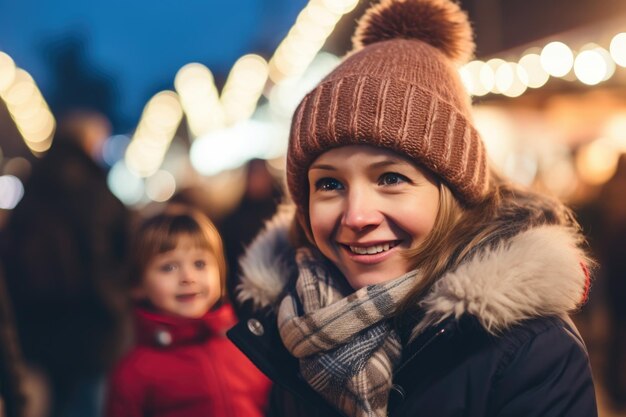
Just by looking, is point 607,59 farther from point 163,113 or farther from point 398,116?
point 163,113

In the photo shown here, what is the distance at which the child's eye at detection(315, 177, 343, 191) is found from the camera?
1.97m

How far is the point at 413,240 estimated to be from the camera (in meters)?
1.88

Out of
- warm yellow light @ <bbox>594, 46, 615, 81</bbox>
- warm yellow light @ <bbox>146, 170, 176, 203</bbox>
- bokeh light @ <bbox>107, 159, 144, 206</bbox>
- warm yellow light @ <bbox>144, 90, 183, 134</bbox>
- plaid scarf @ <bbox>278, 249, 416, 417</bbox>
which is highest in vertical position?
warm yellow light @ <bbox>594, 46, 615, 81</bbox>

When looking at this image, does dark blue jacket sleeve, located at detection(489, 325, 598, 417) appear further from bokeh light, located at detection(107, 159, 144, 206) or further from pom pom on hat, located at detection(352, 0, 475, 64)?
bokeh light, located at detection(107, 159, 144, 206)

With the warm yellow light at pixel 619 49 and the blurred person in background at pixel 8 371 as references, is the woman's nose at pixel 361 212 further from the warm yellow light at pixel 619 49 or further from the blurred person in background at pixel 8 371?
the warm yellow light at pixel 619 49

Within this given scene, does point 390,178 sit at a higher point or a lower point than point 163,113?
higher

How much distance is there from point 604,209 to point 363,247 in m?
4.59

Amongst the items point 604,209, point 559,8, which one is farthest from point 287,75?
point 604,209

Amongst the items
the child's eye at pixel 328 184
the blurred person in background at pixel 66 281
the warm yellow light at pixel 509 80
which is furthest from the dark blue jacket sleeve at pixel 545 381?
the warm yellow light at pixel 509 80

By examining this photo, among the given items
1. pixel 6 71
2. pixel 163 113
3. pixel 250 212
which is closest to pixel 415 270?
pixel 250 212

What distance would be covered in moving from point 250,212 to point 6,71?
63.9 feet

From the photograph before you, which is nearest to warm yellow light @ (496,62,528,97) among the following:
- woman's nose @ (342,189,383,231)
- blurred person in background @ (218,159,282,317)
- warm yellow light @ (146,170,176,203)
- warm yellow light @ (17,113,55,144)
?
blurred person in background @ (218,159,282,317)

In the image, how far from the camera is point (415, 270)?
1853 millimetres

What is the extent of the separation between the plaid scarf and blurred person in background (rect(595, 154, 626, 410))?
171 inches
